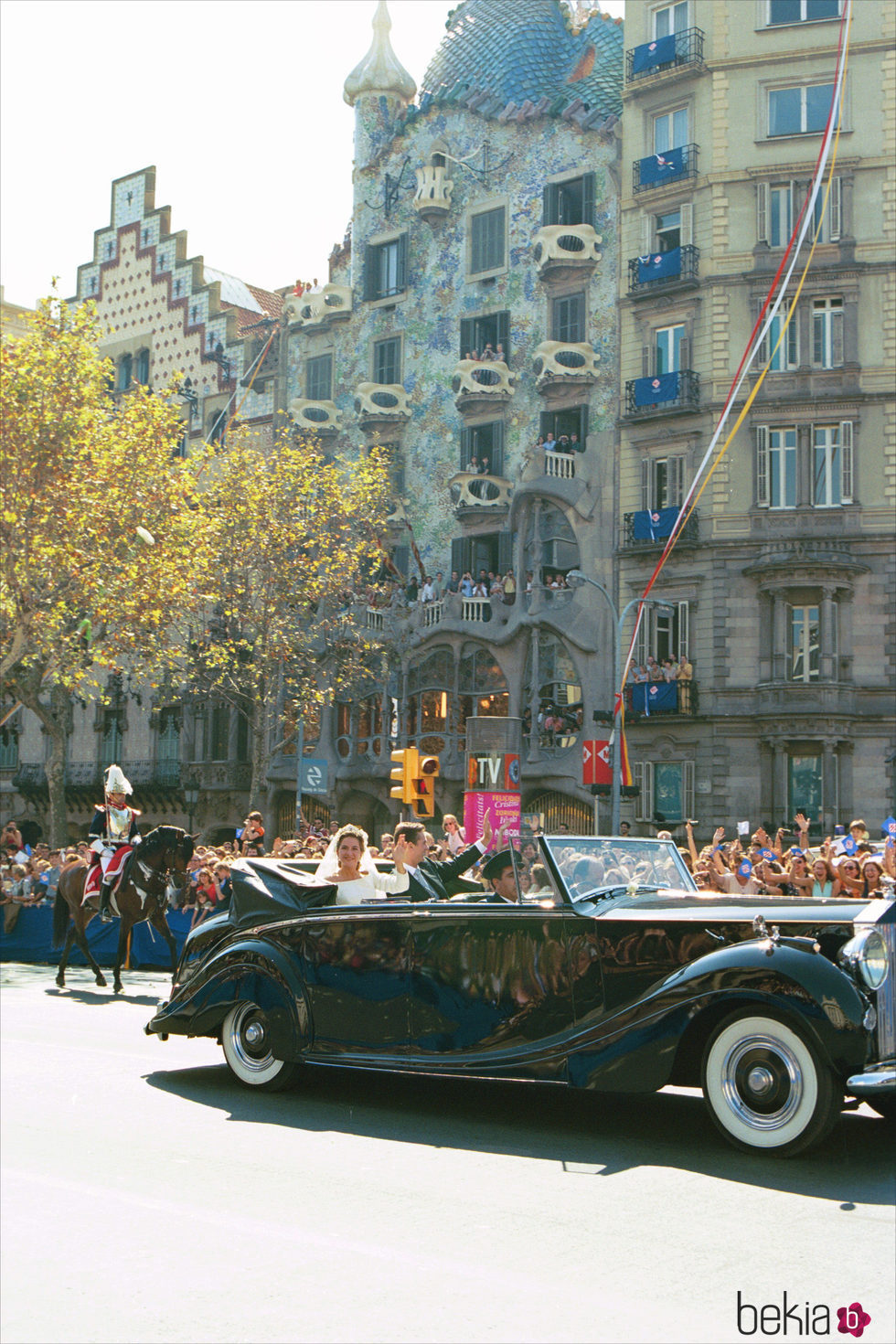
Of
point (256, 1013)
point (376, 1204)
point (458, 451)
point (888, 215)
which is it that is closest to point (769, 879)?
point (256, 1013)

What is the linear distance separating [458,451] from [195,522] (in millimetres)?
10759

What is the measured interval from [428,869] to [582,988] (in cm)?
197

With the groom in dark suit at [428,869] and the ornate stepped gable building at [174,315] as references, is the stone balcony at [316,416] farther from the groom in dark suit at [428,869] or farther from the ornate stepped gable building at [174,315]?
the groom in dark suit at [428,869]

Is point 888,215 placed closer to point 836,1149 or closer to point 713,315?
point 713,315

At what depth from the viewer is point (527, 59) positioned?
42656mm

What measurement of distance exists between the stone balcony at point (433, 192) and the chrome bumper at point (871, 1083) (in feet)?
128

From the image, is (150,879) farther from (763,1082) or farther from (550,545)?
(550,545)

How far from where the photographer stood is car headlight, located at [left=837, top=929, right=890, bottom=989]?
25.3 ft

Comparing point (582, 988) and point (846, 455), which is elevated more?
point (846, 455)

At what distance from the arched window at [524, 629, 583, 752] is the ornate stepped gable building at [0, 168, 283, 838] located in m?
12.3

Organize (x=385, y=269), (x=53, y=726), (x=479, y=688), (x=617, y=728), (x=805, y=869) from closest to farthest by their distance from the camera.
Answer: (x=805, y=869), (x=617, y=728), (x=53, y=726), (x=479, y=688), (x=385, y=269)

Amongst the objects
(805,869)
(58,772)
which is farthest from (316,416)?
(805,869)

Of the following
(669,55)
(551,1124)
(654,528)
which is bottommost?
(551,1124)

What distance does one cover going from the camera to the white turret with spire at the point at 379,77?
4616cm
